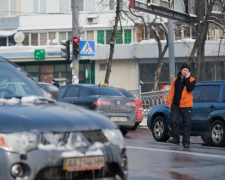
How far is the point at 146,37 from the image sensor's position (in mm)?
48938

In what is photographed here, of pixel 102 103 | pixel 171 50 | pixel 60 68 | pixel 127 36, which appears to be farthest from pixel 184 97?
pixel 60 68

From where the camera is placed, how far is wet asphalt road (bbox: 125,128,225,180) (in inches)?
313

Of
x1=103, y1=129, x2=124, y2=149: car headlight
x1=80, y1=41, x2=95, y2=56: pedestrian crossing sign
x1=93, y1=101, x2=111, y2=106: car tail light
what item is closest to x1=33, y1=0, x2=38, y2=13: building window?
x1=80, y1=41, x2=95, y2=56: pedestrian crossing sign

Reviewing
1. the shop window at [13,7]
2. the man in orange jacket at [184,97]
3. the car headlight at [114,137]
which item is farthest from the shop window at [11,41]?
the car headlight at [114,137]

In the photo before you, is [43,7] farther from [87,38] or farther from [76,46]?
[76,46]

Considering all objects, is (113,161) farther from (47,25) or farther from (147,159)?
(47,25)

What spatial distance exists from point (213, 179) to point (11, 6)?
47282 mm

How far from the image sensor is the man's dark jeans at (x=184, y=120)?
12.3 metres

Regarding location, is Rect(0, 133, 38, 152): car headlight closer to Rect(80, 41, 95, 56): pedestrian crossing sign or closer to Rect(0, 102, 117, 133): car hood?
Rect(0, 102, 117, 133): car hood

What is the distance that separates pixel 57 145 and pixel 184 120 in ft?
26.6

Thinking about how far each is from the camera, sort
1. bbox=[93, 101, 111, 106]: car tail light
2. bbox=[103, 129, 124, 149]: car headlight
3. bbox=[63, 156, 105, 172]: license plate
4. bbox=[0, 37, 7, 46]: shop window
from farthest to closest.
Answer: bbox=[0, 37, 7, 46]: shop window → bbox=[93, 101, 111, 106]: car tail light → bbox=[103, 129, 124, 149]: car headlight → bbox=[63, 156, 105, 172]: license plate

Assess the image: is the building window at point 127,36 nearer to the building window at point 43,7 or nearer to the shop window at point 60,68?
the shop window at point 60,68

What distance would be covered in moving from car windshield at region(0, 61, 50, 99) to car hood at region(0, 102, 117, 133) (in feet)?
2.01

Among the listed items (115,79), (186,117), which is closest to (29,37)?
(115,79)
